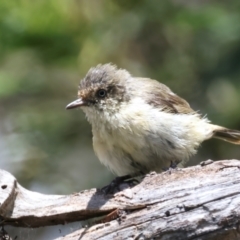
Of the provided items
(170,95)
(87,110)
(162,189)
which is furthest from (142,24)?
(162,189)

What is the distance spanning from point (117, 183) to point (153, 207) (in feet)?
2.60

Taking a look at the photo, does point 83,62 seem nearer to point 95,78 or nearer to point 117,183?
point 95,78

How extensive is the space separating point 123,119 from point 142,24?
1.93 m

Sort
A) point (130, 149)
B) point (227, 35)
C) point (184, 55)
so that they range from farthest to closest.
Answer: point (184, 55) < point (227, 35) < point (130, 149)

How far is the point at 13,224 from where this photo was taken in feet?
16.9

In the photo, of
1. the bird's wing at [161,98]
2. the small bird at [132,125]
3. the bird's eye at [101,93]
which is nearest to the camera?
the small bird at [132,125]

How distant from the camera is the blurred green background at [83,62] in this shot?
6582mm

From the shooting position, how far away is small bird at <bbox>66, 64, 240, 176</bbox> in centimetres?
557

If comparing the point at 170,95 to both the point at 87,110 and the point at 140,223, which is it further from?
the point at 140,223

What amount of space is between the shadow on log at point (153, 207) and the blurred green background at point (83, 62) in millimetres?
1536

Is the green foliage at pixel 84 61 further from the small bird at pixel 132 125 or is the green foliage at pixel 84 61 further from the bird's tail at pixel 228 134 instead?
the small bird at pixel 132 125

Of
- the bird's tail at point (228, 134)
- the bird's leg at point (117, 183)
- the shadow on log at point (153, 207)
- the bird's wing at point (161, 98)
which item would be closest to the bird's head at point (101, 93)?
the bird's wing at point (161, 98)

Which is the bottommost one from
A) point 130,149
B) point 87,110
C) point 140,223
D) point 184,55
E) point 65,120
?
point 140,223

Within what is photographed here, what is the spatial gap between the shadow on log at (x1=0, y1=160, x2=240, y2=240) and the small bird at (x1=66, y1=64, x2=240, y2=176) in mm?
605
